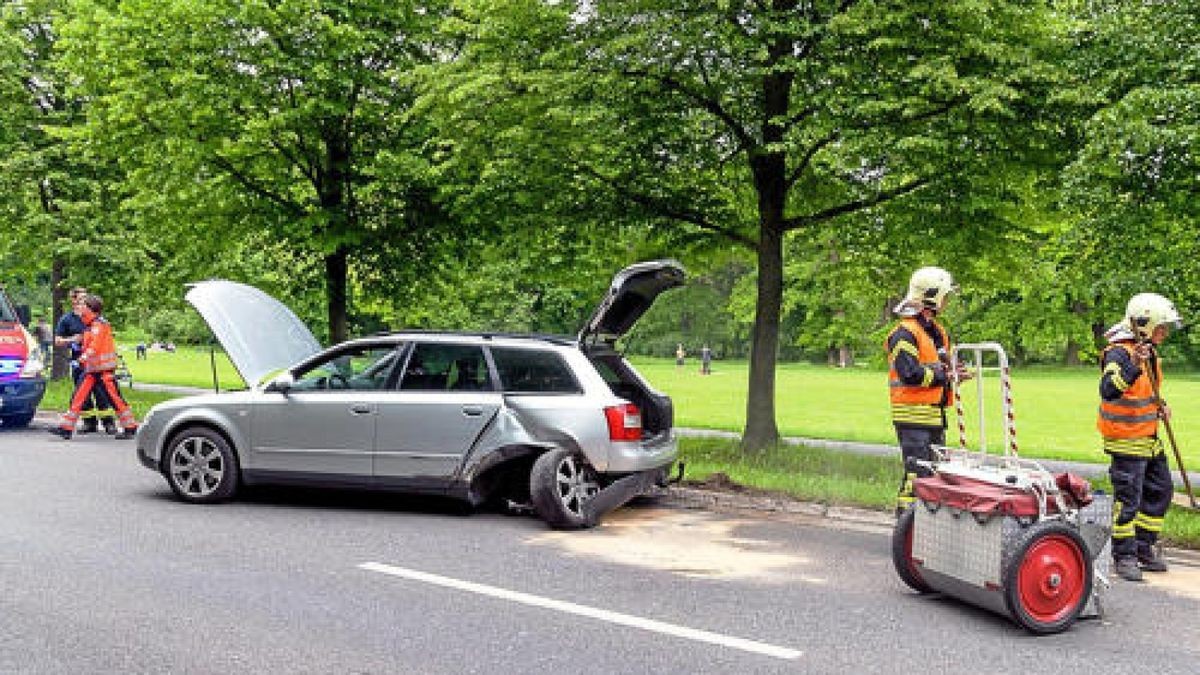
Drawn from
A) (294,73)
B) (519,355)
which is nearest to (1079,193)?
(519,355)

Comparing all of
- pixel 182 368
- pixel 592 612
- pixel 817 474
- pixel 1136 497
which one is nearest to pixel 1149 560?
pixel 1136 497

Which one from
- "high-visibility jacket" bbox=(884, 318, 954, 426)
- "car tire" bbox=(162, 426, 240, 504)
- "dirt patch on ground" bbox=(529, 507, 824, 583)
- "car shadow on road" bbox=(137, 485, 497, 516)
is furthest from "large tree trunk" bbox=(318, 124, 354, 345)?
"high-visibility jacket" bbox=(884, 318, 954, 426)

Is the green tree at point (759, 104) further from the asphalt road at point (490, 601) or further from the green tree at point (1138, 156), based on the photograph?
the asphalt road at point (490, 601)

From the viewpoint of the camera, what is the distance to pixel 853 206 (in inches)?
495

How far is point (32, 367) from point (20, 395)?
1.50ft

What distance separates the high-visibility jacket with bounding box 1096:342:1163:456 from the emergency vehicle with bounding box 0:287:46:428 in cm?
1346

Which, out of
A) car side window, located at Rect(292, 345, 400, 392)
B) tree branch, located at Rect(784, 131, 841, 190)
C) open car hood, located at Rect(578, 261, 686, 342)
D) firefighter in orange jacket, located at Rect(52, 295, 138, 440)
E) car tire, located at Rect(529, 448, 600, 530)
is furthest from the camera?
firefighter in orange jacket, located at Rect(52, 295, 138, 440)

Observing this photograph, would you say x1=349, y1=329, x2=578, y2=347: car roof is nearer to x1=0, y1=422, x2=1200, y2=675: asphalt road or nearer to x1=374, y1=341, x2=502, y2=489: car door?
x1=374, y1=341, x2=502, y2=489: car door

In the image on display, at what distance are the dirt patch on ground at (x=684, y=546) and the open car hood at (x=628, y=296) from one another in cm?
158

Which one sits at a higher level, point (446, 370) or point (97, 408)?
point (446, 370)

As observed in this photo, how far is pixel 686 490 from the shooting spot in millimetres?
9602

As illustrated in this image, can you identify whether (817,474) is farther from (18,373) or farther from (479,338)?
(18,373)

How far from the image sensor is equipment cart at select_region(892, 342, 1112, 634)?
5.42 meters

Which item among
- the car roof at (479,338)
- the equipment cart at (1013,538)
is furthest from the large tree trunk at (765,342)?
the equipment cart at (1013,538)
